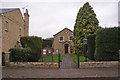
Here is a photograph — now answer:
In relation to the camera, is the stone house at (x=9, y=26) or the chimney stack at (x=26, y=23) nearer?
the stone house at (x=9, y=26)

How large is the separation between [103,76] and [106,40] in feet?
14.1

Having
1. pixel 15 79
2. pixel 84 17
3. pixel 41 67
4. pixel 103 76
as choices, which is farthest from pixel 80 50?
pixel 15 79

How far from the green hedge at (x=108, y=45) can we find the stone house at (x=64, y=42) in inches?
820

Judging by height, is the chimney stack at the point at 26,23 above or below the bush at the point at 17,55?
above

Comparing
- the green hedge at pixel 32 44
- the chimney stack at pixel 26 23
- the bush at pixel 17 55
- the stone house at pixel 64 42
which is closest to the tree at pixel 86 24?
the green hedge at pixel 32 44

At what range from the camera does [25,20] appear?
22.8 metres

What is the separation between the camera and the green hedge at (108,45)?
9625 mm

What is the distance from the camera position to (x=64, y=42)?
31.0m

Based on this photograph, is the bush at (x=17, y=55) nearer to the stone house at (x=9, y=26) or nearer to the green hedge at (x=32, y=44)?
the green hedge at (x=32, y=44)

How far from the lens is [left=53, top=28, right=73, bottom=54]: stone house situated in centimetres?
3098

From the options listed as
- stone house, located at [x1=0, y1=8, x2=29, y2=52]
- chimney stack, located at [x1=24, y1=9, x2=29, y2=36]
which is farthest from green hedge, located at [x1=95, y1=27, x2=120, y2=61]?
chimney stack, located at [x1=24, y1=9, x2=29, y2=36]

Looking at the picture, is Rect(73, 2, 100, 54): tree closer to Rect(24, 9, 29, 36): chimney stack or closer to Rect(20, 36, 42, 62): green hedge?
Rect(20, 36, 42, 62): green hedge

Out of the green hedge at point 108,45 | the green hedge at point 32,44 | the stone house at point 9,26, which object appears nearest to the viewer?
the green hedge at point 108,45

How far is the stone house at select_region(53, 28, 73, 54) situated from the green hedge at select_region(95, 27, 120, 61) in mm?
20818
